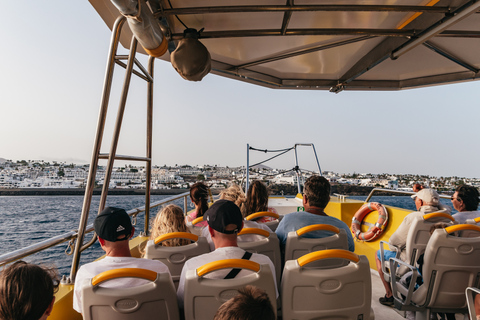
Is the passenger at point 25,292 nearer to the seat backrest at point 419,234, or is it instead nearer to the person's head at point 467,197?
the seat backrest at point 419,234

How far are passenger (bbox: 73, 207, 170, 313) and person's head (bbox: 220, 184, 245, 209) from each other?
4.81 ft

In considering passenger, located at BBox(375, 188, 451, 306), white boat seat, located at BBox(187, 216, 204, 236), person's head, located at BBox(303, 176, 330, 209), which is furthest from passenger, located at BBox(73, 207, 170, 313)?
passenger, located at BBox(375, 188, 451, 306)

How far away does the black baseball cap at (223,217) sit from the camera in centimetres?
141

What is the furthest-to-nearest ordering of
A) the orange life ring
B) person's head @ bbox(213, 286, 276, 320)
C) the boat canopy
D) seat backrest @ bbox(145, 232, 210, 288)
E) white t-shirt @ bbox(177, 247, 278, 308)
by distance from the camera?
the orange life ring < the boat canopy < seat backrest @ bbox(145, 232, 210, 288) < white t-shirt @ bbox(177, 247, 278, 308) < person's head @ bbox(213, 286, 276, 320)

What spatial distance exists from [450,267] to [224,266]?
5.19 ft

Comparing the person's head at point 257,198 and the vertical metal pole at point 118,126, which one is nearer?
the vertical metal pole at point 118,126

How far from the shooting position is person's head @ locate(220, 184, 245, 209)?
2.84 metres

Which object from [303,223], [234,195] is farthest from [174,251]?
[234,195]

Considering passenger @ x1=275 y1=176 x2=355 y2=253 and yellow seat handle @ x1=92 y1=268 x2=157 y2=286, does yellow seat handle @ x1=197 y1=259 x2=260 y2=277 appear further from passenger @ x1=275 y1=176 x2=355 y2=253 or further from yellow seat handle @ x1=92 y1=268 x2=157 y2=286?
passenger @ x1=275 y1=176 x2=355 y2=253

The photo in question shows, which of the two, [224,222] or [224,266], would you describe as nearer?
[224,266]

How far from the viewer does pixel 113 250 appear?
1.38m

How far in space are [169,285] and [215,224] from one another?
40 cm

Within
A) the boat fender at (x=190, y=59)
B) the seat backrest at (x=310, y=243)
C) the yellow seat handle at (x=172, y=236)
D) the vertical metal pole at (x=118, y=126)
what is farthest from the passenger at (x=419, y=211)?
the vertical metal pole at (x=118, y=126)

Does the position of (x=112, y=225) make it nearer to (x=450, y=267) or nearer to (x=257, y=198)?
(x=257, y=198)
